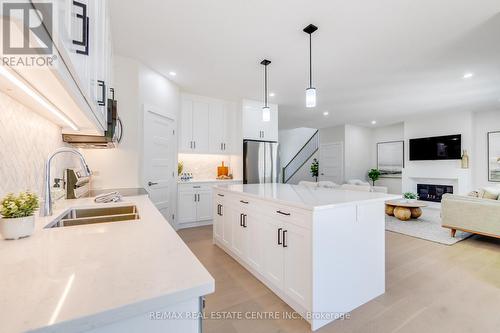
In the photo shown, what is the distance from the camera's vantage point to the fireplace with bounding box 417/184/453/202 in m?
6.34

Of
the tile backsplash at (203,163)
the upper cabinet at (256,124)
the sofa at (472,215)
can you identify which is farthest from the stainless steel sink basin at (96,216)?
the sofa at (472,215)

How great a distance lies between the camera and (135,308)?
1.69 feet

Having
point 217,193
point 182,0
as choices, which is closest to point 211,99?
point 217,193

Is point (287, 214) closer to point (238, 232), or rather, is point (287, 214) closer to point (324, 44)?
point (238, 232)

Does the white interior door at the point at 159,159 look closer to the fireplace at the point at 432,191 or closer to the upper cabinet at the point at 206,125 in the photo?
the upper cabinet at the point at 206,125

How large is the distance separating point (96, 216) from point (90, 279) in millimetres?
1315

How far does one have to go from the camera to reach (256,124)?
5148mm

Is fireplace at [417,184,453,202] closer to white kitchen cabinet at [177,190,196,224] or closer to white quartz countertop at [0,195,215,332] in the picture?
white kitchen cabinet at [177,190,196,224]

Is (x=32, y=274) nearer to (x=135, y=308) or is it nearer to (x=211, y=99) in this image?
(x=135, y=308)

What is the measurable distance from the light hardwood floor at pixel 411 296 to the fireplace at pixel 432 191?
11.9 ft

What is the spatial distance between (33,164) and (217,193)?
2129 millimetres

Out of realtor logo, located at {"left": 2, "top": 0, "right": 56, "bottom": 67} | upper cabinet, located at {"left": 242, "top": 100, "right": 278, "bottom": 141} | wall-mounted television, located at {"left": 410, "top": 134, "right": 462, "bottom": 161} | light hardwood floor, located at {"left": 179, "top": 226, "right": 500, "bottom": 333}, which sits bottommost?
light hardwood floor, located at {"left": 179, "top": 226, "right": 500, "bottom": 333}

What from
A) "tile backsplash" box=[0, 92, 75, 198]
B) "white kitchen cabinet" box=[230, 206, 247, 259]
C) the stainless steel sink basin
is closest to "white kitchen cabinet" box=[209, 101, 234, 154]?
"white kitchen cabinet" box=[230, 206, 247, 259]

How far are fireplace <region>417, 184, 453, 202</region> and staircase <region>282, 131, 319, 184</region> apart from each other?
156 inches
